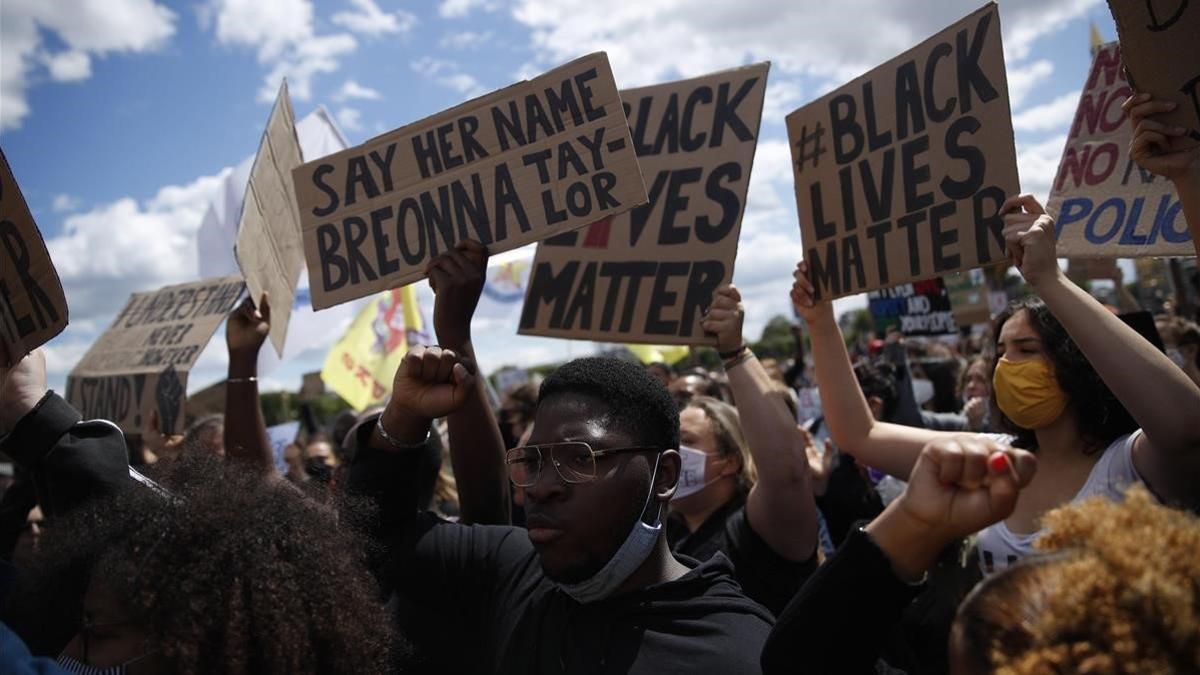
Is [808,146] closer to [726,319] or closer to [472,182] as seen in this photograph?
[726,319]

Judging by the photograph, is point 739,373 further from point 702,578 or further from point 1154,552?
point 1154,552

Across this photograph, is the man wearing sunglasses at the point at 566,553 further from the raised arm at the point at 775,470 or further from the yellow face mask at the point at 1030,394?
the yellow face mask at the point at 1030,394

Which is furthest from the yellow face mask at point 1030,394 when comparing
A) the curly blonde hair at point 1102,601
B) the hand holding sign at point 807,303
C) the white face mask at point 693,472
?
the curly blonde hair at point 1102,601

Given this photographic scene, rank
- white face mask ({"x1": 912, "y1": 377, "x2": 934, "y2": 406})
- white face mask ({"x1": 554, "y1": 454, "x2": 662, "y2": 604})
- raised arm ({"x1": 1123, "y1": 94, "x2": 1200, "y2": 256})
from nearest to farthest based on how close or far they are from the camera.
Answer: white face mask ({"x1": 554, "y1": 454, "x2": 662, "y2": 604}) < raised arm ({"x1": 1123, "y1": 94, "x2": 1200, "y2": 256}) < white face mask ({"x1": 912, "y1": 377, "x2": 934, "y2": 406})

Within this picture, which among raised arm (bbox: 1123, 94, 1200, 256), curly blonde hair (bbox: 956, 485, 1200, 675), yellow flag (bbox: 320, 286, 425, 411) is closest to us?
curly blonde hair (bbox: 956, 485, 1200, 675)

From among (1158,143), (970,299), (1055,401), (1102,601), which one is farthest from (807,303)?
(970,299)

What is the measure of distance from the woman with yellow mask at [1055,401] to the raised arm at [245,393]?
83.6 inches

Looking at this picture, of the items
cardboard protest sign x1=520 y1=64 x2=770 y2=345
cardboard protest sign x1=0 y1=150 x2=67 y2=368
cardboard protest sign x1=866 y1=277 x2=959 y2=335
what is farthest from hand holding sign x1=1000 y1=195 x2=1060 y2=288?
cardboard protest sign x1=866 y1=277 x2=959 y2=335

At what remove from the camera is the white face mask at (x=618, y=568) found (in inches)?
80.7

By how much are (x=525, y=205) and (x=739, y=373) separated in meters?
0.96

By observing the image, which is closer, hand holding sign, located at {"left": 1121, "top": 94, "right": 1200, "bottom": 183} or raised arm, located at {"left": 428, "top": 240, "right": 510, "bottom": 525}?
hand holding sign, located at {"left": 1121, "top": 94, "right": 1200, "bottom": 183}

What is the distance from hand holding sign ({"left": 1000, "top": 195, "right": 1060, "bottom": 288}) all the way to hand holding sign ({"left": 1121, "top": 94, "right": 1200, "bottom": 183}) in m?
0.27

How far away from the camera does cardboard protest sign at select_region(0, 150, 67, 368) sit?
113 inches

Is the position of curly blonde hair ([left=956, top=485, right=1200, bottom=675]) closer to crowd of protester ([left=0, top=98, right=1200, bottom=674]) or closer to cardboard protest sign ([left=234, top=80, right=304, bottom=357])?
crowd of protester ([left=0, top=98, right=1200, bottom=674])
